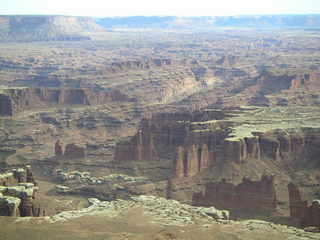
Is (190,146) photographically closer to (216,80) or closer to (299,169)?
(299,169)

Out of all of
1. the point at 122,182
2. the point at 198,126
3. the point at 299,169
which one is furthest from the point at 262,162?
the point at 122,182

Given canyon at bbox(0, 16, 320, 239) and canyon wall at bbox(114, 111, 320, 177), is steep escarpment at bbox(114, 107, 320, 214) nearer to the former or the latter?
canyon wall at bbox(114, 111, 320, 177)

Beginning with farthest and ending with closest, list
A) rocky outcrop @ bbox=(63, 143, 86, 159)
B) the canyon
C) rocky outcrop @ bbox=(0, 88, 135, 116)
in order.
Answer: rocky outcrop @ bbox=(0, 88, 135, 116)
rocky outcrop @ bbox=(63, 143, 86, 159)
the canyon

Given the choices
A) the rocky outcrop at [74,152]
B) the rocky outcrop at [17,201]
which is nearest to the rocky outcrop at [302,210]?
the rocky outcrop at [17,201]

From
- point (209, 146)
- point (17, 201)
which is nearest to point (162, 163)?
point (209, 146)

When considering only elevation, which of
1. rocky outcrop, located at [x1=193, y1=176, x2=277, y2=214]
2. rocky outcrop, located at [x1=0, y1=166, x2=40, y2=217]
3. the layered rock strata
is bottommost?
the layered rock strata

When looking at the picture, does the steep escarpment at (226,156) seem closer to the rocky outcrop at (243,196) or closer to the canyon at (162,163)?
the rocky outcrop at (243,196)

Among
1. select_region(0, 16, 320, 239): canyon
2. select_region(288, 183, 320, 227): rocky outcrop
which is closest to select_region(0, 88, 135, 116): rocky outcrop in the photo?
select_region(0, 16, 320, 239): canyon
